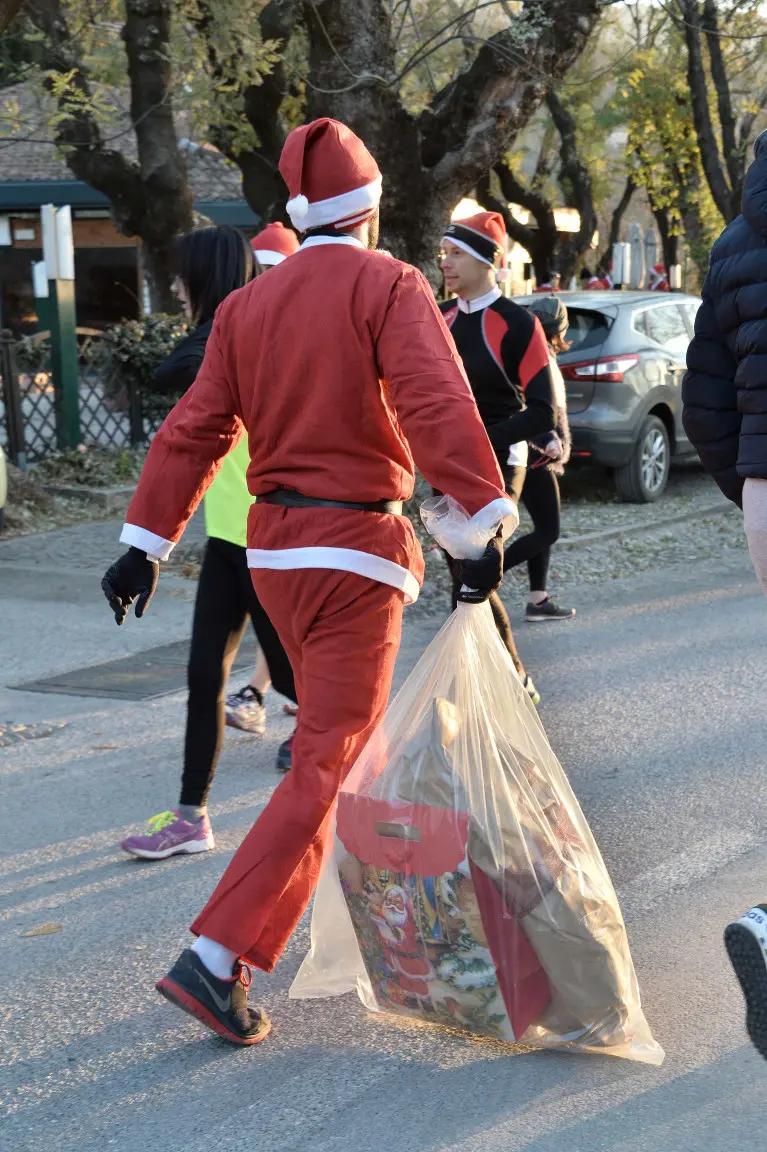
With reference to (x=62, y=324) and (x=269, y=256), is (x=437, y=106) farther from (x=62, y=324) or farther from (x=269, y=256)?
(x=62, y=324)

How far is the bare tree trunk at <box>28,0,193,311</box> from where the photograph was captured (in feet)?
47.7

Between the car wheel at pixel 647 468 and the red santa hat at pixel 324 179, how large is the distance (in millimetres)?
8498

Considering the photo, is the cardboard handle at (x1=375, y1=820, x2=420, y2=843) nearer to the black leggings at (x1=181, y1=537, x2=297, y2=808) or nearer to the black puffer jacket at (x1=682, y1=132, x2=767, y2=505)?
the black puffer jacket at (x1=682, y1=132, x2=767, y2=505)

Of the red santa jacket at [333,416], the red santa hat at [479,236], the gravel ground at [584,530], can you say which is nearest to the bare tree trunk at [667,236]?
the gravel ground at [584,530]

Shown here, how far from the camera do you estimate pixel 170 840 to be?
4293 millimetres

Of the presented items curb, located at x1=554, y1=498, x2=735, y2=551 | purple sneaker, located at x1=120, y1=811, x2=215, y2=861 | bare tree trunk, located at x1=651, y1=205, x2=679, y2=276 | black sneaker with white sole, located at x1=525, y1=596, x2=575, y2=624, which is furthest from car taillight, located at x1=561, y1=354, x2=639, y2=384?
bare tree trunk, located at x1=651, y1=205, x2=679, y2=276

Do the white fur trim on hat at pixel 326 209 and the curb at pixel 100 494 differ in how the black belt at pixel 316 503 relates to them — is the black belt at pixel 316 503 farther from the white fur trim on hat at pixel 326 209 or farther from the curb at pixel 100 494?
the curb at pixel 100 494

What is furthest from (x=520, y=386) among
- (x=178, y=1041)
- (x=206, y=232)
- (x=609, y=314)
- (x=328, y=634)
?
(x=609, y=314)

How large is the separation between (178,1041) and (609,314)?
9.27m

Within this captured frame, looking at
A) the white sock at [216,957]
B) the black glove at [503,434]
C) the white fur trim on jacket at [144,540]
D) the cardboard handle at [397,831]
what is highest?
the black glove at [503,434]

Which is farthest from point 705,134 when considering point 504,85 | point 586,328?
point 504,85

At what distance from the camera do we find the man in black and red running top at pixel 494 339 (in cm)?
568

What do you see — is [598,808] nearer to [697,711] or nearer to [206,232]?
[697,711]

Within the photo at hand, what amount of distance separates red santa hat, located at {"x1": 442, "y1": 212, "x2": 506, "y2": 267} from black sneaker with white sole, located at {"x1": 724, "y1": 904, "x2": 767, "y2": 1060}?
138 inches
